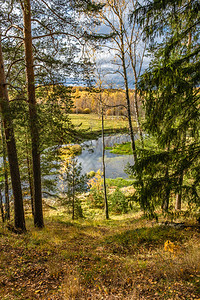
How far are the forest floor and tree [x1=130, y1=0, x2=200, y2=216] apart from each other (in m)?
1.32

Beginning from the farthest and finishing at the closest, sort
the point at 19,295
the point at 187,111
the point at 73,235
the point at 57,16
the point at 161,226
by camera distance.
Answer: the point at 73,235
the point at 161,226
the point at 57,16
the point at 187,111
the point at 19,295

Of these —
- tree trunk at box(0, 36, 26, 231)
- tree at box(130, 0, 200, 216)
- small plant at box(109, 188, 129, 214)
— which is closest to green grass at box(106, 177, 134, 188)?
small plant at box(109, 188, 129, 214)

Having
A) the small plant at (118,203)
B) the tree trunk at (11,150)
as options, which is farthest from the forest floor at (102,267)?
the small plant at (118,203)

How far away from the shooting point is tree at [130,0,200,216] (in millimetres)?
3438

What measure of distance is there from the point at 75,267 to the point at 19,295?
4.16ft

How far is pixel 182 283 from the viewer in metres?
2.87

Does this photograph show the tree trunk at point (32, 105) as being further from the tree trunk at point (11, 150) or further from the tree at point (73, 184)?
the tree at point (73, 184)

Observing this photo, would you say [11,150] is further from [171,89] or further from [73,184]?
[73,184]

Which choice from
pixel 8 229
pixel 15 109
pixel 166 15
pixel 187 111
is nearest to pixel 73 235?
pixel 8 229

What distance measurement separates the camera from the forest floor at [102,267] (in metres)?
2.84

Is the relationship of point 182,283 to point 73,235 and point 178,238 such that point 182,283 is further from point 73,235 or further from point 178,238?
point 73,235

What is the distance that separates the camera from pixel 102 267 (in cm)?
382

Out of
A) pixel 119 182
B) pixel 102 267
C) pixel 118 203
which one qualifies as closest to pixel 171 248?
pixel 102 267

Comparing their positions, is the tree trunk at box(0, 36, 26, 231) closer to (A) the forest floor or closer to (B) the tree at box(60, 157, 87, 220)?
(A) the forest floor
